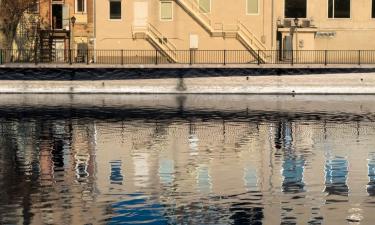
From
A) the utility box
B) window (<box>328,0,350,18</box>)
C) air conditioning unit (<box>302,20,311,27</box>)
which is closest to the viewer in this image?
the utility box

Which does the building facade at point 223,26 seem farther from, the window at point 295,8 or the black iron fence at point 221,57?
the window at point 295,8

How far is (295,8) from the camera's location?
267 feet

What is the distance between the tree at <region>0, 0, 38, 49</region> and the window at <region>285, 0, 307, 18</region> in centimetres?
2563

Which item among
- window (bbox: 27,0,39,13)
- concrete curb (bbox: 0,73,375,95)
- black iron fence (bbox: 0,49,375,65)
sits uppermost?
window (bbox: 27,0,39,13)

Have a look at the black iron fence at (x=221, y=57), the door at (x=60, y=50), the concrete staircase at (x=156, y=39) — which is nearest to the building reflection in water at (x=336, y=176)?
A: the black iron fence at (x=221, y=57)

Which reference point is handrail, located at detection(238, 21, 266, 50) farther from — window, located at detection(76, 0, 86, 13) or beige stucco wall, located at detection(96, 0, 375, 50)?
window, located at detection(76, 0, 86, 13)

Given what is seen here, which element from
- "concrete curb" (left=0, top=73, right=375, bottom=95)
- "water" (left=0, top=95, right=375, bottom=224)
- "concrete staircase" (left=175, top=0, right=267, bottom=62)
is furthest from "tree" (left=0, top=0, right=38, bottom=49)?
"water" (left=0, top=95, right=375, bottom=224)

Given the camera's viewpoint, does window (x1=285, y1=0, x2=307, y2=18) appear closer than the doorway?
Yes

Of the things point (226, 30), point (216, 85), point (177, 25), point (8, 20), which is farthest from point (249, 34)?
point (8, 20)

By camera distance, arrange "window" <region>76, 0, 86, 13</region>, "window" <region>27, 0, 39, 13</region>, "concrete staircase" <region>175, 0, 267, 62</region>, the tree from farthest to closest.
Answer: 1. "window" <region>76, 0, 86, 13</region>
2. "window" <region>27, 0, 39, 13</region>
3. the tree
4. "concrete staircase" <region>175, 0, 267, 62</region>

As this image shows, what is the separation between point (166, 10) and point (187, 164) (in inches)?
1871

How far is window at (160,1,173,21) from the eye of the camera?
78.9 m

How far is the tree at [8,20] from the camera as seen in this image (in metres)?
84.8

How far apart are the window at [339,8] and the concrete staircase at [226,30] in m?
7.74
